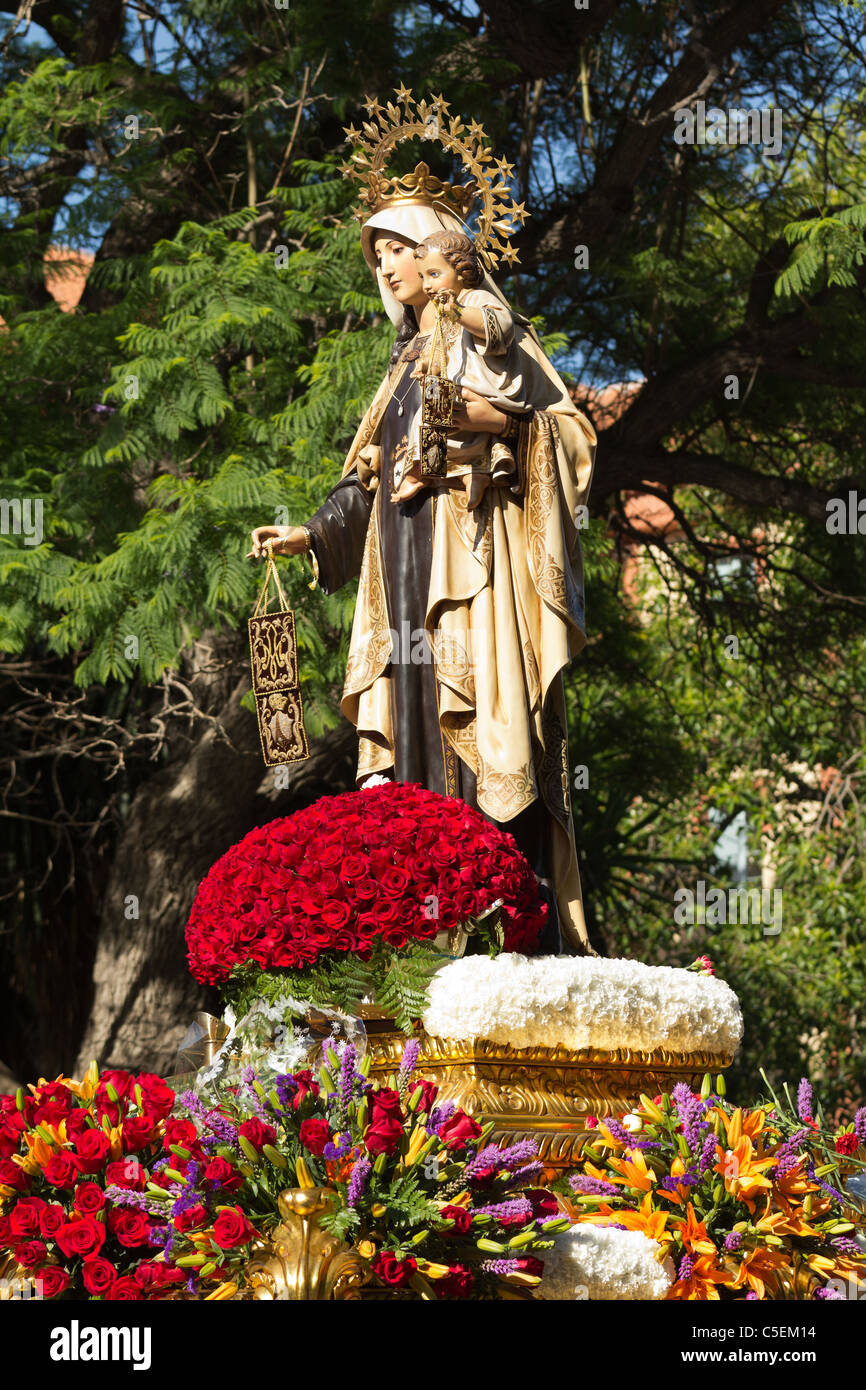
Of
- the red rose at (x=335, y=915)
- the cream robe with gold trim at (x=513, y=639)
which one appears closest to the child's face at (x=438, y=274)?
the cream robe with gold trim at (x=513, y=639)

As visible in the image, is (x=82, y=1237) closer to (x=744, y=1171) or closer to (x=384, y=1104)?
(x=384, y=1104)

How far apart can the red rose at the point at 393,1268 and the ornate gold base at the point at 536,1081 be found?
892 millimetres

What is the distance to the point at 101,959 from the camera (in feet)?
33.1

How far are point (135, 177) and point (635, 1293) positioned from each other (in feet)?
25.2

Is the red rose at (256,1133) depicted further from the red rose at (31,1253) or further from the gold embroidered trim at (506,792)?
the gold embroidered trim at (506,792)

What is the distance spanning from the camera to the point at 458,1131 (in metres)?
2.99

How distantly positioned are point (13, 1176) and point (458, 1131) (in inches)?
37.3

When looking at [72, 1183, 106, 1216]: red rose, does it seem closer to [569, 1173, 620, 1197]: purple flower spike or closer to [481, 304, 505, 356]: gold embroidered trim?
[569, 1173, 620, 1197]: purple flower spike

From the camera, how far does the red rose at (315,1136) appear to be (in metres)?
2.86

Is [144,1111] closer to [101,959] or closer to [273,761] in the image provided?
[273,761]

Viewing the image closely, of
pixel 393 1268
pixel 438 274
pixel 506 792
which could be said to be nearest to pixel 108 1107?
pixel 393 1268

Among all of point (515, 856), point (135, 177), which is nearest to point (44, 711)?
point (135, 177)

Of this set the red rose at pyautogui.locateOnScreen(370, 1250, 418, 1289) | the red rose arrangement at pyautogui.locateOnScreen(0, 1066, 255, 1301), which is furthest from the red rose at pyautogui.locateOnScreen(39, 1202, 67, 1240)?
the red rose at pyautogui.locateOnScreen(370, 1250, 418, 1289)

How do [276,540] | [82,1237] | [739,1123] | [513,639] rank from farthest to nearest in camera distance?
[276,540]
[513,639]
[739,1123]
[82,1237]
